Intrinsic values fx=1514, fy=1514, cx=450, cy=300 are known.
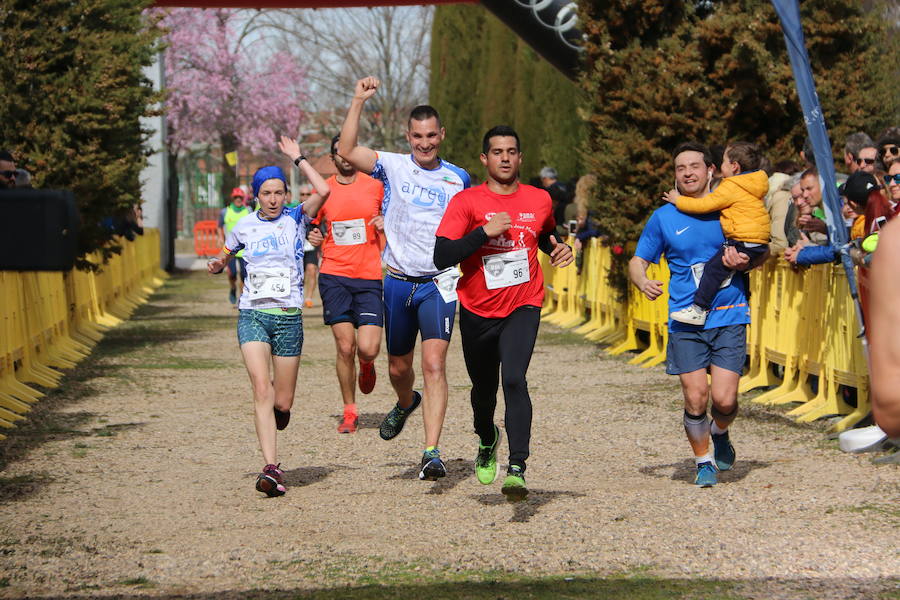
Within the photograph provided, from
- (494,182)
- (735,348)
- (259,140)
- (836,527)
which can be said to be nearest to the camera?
(836,527)

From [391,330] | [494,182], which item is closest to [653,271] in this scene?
[391,330]

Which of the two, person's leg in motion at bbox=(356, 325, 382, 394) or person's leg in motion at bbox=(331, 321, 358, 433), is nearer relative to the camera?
person's leg in motion at bbox=(356, 325, 382, 394)

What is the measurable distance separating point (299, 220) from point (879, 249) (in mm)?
5961

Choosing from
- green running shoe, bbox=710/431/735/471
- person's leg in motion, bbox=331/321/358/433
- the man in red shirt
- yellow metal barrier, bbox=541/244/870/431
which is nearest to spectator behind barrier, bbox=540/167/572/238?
yellow metal barrier, bbox=541/244/870/431

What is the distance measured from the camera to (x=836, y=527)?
6.79 metres

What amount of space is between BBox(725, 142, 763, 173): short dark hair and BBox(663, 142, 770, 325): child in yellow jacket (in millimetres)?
212

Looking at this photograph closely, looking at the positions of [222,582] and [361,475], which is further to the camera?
[361,475]

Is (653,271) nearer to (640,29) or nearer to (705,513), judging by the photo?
(640,29)

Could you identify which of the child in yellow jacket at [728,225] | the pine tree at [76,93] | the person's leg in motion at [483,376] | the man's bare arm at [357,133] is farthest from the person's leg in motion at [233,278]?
the person's leg in motion at [483,376]

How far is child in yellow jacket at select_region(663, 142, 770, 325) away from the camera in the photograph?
7.90 meters

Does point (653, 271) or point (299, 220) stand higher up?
point (299, 220)

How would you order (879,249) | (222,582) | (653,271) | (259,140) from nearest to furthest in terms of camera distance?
(879,249) < (222,582) < (653,271) < (259,140)

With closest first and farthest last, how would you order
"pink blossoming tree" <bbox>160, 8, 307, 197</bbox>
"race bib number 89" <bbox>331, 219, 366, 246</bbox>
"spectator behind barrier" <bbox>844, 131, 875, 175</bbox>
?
"spectator behind barrier" <bbox>844, 131, 875, 175</bbox> → "race bib number 89" <bbox>331, 219, 366, 246</bbox> → "pink blossoming tree" <bbox>160, 8, 307, 197</bbox>

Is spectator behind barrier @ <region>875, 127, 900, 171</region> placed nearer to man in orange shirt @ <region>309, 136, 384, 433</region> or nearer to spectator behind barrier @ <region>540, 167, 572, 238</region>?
man in orange shirt @ <region>309, 136, 384, 433</region>
